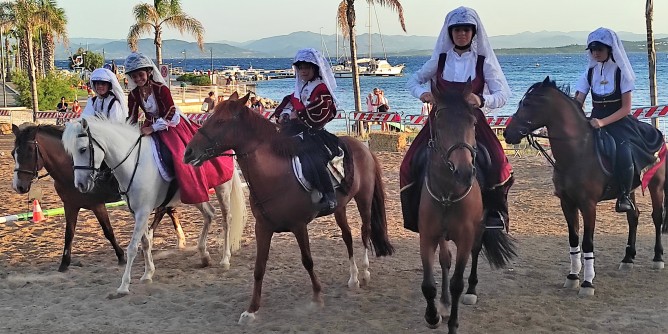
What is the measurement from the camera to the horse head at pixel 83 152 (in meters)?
6.48

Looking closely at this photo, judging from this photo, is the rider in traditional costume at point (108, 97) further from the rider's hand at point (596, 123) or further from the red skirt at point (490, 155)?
the rider's hand at point (596, 123)

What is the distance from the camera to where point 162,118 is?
281 inches

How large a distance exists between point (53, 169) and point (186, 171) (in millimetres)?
1697

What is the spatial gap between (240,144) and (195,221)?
5.12m

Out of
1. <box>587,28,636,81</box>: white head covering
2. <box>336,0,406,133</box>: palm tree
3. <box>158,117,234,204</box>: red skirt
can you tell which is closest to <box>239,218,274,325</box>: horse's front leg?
<box>158,117,234,204</box>: red skirt

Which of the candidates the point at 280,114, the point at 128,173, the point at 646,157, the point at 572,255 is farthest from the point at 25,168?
the point at 646,157

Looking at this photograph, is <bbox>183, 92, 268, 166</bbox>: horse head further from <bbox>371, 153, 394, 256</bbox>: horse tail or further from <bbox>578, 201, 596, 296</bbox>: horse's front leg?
<bbox>578, 201, 596, 296</bbox>: horse's front leg

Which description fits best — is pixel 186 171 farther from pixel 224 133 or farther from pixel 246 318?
pixel 246 318

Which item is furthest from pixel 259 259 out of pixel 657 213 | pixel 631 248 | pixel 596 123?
pixel 657 213

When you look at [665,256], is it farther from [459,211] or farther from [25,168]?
[25,168]

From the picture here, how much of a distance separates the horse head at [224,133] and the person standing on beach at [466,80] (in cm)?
143

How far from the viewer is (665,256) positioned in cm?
777

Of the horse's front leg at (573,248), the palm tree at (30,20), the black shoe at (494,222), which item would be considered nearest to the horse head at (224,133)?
the black shoe at (494,222)

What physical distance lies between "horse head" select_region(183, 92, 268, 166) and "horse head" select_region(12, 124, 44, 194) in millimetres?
2858
